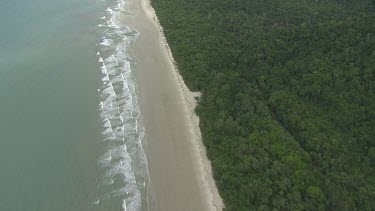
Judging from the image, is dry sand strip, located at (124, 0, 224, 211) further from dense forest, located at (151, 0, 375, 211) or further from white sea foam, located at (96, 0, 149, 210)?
dense forest, located at (151, 0, 375, 211)

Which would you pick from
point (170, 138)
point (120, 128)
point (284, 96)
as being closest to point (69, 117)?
point (120, 128)

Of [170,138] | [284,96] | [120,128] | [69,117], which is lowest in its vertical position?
[69,117]

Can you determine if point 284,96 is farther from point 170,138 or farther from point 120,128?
point 120,128

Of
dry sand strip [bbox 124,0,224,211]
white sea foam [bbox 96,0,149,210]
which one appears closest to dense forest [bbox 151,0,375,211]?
dry sand strip [bbox 124,0,224,211]

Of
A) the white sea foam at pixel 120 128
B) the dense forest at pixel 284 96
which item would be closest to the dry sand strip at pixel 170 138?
the white sea foam at pixel 120 128

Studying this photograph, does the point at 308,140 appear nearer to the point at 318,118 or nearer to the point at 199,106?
the point at 318,118

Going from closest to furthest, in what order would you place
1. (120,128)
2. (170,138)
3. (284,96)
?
(170,138) < (120,128) < (284,96)
